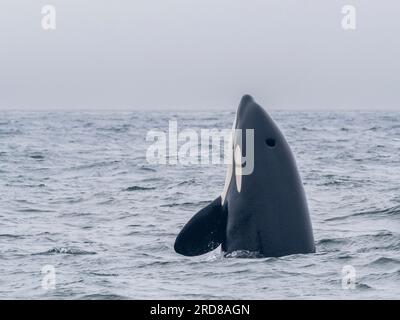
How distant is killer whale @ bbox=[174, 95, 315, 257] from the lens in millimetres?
11883

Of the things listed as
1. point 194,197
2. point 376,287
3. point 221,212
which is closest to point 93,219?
point 194,197

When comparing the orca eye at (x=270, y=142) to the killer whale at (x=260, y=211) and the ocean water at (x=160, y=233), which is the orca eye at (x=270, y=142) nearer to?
the killer whale at (x=260, y=211)

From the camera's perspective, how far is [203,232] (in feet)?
40.5

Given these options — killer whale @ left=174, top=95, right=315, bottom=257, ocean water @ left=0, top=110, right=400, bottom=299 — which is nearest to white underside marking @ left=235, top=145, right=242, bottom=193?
killer whale @ left=174, top=95, right=315, bottom=257

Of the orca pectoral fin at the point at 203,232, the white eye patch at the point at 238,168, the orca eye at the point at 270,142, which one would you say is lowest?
the orca pectoral fin at the point at 203,232

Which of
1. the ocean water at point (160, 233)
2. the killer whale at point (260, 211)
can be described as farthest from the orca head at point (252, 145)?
the ocean water at point (160, 233)

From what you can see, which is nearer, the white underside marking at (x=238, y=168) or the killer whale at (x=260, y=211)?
the killer whale at (x=260, y=211)

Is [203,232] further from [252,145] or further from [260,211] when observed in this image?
[252,145]

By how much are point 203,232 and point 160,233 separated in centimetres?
410

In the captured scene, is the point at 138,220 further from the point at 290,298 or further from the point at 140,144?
the point at 140,144

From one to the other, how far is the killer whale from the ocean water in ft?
0.78

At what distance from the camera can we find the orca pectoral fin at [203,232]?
40.2ft

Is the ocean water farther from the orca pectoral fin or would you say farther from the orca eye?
the orca eye

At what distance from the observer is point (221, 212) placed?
12.5 meters
